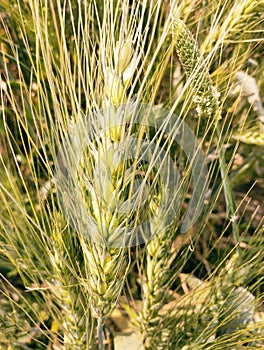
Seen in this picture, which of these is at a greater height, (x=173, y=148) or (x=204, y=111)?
(x=204, y=111)

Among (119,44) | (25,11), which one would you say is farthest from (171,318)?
(25,11)

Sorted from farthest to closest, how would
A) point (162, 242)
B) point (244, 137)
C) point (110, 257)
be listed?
point (244, 137) < point (162, 242) < point (110, 257)

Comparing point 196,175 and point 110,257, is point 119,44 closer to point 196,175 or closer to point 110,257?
point 110,257

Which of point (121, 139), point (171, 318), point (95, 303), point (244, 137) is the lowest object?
point (171, 318)

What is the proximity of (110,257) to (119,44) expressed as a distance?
23 cm

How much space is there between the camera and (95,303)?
54cm

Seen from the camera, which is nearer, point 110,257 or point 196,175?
point 110,257

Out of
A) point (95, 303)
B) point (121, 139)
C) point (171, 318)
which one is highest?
point (121, 139)

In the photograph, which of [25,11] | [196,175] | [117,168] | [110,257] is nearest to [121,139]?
[117,168]

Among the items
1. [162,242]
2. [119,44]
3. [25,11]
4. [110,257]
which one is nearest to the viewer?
[119,44]

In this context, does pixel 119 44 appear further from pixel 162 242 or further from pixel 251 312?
pixel 251 312

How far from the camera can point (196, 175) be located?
0.70m

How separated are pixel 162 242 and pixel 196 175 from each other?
13cm

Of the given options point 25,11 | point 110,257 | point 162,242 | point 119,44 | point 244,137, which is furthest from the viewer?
point 25,11
